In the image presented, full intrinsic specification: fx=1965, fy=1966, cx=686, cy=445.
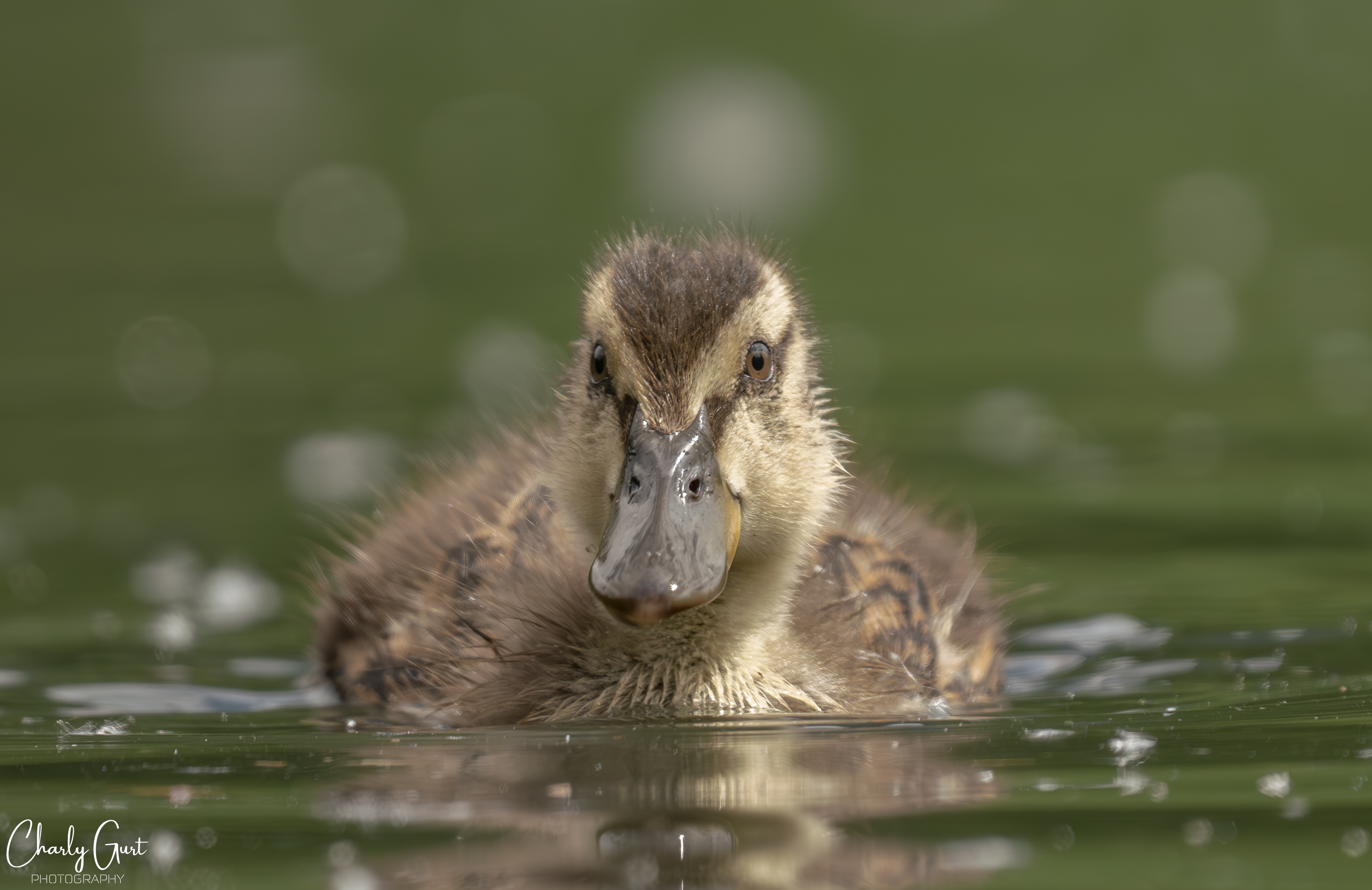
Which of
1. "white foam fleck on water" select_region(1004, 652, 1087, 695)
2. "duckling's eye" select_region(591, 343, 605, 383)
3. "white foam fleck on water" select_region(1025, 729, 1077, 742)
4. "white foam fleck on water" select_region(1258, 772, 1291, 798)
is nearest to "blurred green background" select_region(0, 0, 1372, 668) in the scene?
"white foam fleck on water" select_region(1004, 652, 1087, 695)

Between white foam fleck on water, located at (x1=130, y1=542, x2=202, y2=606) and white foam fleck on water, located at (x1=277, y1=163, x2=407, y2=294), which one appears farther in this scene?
white foam fleck on water, located at (x1=277, y1=163, x2=407, y2=294)

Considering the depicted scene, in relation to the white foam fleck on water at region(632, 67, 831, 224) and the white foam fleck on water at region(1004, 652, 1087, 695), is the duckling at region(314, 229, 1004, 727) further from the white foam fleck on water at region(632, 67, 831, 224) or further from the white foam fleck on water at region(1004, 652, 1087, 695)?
the white foam fleck on water at region(632, 67, 831, 224)

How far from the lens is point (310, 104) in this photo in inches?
822

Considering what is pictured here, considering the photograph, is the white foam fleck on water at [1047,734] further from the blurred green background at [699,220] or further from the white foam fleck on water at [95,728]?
the white foam fleck on water at [95,728]

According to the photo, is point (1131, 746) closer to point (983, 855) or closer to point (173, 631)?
point (983, 855)

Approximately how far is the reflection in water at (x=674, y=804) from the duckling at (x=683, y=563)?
1.04ft

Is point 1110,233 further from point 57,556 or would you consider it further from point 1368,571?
point 57,556

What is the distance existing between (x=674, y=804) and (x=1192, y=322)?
979cm

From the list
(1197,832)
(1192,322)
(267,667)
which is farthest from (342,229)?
(1197,832)

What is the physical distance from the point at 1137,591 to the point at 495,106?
51.0 ft

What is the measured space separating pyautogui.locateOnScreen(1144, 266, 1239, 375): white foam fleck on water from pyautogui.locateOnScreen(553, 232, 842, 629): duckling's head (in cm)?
667

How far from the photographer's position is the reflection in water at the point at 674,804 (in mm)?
3941

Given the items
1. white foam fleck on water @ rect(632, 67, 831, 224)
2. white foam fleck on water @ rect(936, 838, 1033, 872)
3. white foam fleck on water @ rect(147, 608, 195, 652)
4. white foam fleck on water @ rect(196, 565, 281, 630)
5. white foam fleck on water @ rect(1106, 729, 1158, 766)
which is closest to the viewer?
white foam fleck on water @ rect(936, 838, 1033, 872)

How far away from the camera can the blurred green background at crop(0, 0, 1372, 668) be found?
870cm
